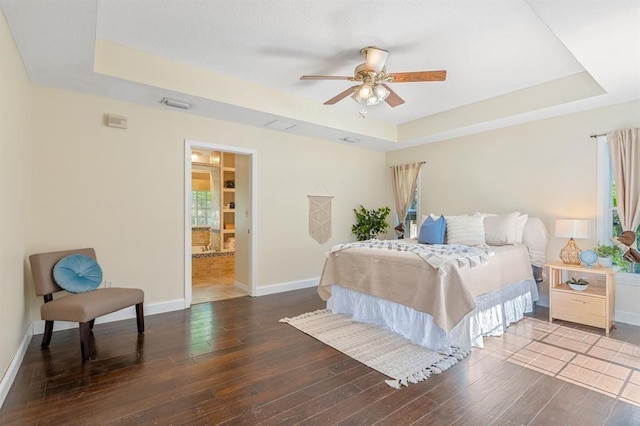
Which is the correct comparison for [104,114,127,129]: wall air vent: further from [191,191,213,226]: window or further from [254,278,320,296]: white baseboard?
[191,191,213,226]: window

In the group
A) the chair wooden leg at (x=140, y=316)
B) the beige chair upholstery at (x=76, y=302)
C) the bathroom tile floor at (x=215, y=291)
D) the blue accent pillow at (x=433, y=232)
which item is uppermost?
the blue accent pillow at (x=433, y=232)

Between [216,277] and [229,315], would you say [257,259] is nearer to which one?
[229,315]

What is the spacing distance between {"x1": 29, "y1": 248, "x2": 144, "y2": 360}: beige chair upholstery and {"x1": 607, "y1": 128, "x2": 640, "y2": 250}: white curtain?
5.19 meters

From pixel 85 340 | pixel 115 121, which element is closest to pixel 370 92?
pixel 115 121

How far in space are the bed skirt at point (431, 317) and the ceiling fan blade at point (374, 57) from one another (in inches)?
89.9

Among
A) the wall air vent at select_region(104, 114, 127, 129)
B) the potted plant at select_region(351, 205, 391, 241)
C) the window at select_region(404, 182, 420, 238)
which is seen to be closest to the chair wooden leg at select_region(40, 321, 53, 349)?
the wall air vent at select_region(104, 114, 127, 129)

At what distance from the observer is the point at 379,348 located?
9.27 feet

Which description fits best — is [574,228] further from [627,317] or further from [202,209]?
[202,209]

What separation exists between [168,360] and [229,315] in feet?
3.79

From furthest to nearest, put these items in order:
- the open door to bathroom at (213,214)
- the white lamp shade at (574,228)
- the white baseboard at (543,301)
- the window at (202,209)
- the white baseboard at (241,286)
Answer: the window at (202,209) < the open door to bathroom at (213,214) < the white baseboard at (241,286) < the white baseboard at (543,301) < the white lamp shade at (574,228)

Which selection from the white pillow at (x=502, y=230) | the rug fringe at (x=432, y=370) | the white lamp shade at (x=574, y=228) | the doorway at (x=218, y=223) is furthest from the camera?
the doorway at (x=218, y=223)

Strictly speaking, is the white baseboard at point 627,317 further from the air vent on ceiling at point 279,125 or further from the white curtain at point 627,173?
the air vent on ceiling at point 279,125

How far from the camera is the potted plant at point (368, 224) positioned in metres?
5.75

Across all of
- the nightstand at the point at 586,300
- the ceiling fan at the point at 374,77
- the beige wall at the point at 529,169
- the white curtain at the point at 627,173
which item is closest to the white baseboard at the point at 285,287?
the beige wall at the point at 529,169
